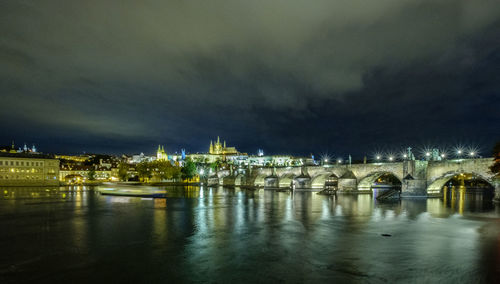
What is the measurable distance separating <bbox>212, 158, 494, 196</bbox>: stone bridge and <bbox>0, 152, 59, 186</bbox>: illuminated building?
2616 inches

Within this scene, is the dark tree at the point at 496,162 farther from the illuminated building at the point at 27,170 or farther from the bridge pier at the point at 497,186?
the illuminated building at the point at 27,170

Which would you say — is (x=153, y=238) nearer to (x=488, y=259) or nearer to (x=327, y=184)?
(x=488, y=259)

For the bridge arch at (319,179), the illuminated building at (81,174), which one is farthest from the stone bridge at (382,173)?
the illuminated building at (81,174)

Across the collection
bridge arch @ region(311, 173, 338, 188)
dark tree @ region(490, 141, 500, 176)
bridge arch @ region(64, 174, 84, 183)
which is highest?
dark tree @ region(490, 141, 500, 176)

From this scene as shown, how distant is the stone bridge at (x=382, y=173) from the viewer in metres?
38.4

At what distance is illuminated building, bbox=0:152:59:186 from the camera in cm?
9069

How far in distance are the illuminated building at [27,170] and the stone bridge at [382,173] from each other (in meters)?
66.4

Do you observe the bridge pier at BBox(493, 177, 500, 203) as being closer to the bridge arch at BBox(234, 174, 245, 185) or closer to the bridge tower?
the bridge tower

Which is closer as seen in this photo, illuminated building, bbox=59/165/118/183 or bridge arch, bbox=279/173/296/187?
bridge arch, bbox=279/173/296/187

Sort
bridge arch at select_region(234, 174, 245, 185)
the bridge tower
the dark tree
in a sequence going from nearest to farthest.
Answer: the dark tree → the bridge tower → bridge arch at select_region(234, 174, 245, 185)

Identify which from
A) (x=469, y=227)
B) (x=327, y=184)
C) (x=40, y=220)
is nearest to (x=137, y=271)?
(x=40, y=220)

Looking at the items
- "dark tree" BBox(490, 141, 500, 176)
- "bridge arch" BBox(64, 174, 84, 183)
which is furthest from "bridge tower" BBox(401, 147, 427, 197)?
"bridge arch" BBox(64, 174, 84, 183)

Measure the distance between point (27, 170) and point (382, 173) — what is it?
330 feet

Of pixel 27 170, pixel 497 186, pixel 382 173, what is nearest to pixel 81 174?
pixel 27 170
